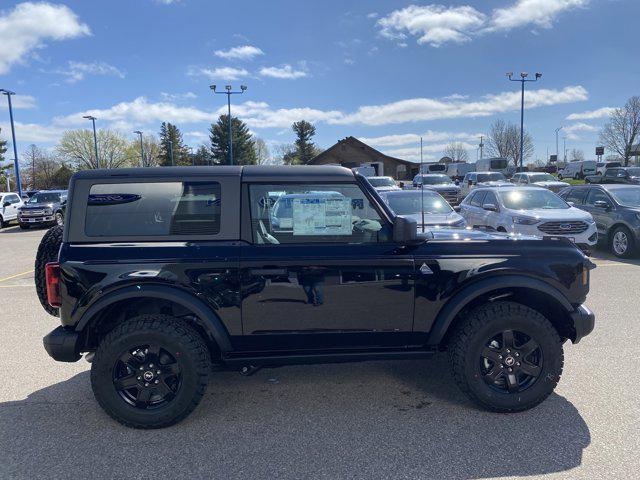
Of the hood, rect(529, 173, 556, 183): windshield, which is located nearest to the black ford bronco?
the hood

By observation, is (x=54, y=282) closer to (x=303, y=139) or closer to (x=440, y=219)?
(x=440, y=219)

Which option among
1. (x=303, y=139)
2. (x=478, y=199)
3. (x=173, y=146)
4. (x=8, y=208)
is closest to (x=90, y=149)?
(x=173, y=146)

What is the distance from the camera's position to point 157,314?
3.40 meters

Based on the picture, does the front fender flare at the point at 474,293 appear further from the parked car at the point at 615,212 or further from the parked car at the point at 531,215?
the parked car at the point at 615,212

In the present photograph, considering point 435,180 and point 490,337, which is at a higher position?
point 435,180

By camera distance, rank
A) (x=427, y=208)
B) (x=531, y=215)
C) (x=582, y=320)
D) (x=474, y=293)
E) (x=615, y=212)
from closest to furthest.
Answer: (x=474, y=293), (x=582, y=320), (x=531, y=215), (x=427, y=208), (x=615, y=212)

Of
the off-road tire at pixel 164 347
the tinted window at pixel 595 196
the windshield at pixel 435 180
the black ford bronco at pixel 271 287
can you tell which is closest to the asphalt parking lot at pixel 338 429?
the off-road tire at pixel 164 347

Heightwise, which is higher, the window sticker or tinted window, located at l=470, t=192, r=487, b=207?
the window sticker

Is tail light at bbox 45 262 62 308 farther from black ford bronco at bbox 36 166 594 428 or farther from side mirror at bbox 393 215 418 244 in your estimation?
side mirror at bbox 393 215 418 244

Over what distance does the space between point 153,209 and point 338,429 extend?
2.06 metres

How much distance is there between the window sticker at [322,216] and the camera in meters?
3.41

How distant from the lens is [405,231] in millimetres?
3225

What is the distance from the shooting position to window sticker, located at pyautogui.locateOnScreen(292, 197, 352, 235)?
11.2ft

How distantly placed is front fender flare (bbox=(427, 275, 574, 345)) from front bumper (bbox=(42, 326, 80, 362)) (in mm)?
2543
